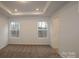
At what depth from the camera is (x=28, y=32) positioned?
7758 mm

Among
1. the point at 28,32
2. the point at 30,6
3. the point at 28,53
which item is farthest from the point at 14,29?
the point at 28,53

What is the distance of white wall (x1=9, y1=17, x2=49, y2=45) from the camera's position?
7.70 metres

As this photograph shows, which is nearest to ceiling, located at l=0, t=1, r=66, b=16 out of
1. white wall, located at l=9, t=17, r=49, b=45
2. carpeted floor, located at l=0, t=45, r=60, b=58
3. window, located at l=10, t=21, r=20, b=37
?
white wall, located at l=9, t=17, r=49, b=45

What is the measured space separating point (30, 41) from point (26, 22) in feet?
4.05

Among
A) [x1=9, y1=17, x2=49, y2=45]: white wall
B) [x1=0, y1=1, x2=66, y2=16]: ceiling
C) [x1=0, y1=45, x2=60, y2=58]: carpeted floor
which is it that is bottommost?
[x1=0, y1=45, x2=60, y2=58]: carpeted floor

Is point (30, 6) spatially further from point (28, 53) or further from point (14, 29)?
point (14, 29)

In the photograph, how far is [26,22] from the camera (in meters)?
7.72

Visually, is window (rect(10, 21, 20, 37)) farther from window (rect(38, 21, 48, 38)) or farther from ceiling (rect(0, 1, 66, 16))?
window (rect(38, 21, 48, 38))

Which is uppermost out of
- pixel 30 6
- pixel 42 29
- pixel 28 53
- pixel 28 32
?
pixel 30 6

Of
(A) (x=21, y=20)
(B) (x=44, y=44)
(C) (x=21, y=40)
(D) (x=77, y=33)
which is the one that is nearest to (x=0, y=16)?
(A) (x=21, y=20)

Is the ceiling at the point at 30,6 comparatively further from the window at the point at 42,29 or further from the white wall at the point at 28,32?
the window at the point at 42,29

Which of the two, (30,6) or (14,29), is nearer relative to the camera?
(30,6)

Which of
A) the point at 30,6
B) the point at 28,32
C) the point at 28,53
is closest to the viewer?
the point at 28,53

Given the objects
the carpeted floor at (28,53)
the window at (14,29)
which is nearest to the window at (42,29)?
the window at (14,29)
